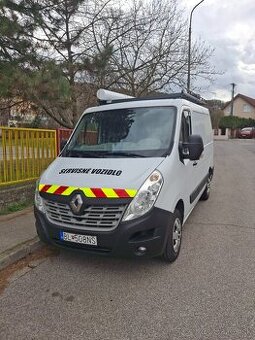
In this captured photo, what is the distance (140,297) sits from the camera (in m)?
3.36

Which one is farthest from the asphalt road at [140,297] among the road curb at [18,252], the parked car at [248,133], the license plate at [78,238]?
the parked car at [248,133]

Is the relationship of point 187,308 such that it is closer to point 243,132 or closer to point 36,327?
point 36,327

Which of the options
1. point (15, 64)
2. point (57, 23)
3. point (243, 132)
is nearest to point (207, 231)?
point (15, 64)

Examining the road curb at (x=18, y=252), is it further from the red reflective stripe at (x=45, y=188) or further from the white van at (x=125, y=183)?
the red reflective stripe at (x=45, y=188)

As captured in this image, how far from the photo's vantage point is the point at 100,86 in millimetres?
12086

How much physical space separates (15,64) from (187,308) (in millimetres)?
5193

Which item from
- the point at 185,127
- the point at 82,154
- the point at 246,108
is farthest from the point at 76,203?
the point at 246,108

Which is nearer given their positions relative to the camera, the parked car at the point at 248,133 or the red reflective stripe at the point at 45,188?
the red reflective stripe at the point at 45,188

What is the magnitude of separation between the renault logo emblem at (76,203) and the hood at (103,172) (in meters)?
0.15

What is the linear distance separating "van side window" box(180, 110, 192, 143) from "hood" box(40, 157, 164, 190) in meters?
0.77

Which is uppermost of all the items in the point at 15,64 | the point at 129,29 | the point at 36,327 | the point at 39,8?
the point at 129,29

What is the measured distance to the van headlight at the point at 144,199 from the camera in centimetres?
349

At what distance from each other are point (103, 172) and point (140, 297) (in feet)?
4.60

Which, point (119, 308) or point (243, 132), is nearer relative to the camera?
point (119, 308)
